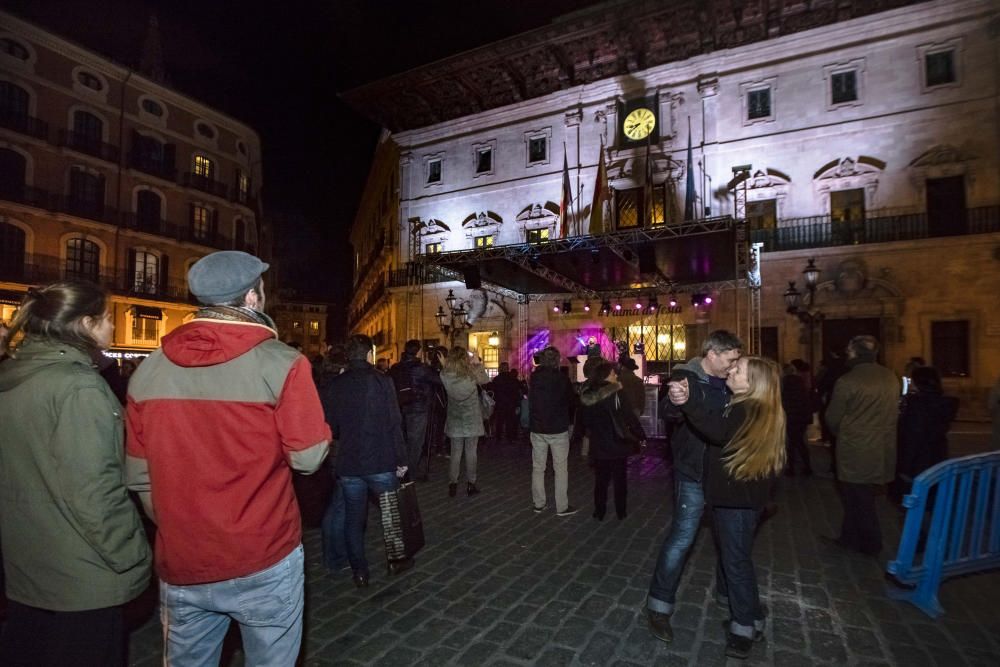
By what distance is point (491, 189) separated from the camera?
24359 millimetres

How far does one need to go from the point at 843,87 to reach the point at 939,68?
105 inches

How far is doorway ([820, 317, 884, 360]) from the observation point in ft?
56.8

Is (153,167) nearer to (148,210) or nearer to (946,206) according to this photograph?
(148,210)

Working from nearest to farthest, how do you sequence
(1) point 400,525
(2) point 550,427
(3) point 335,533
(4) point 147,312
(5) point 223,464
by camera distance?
(5) point 223,464
(1) point 400,525
(3) point 335,533
(2) point 550,427
(4) point 147,312

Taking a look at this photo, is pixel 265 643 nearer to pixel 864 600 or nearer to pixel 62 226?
pixel 864 600

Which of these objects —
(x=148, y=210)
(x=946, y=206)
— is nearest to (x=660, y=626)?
(x=946, y=206)

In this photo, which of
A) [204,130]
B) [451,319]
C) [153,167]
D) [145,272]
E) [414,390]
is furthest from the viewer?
[204,130]

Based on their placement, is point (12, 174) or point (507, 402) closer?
point (507, 402)

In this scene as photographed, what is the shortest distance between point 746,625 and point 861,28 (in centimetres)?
2179

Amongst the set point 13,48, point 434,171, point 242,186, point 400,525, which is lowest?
point 400,525

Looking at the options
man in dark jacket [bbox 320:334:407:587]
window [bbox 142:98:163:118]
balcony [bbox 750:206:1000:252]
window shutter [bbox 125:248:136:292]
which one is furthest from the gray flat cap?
window [bbox 142:98:163:118]

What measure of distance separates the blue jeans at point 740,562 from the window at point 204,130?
38.2 meters

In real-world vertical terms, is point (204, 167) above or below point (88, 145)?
above

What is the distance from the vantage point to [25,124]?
25.0m
